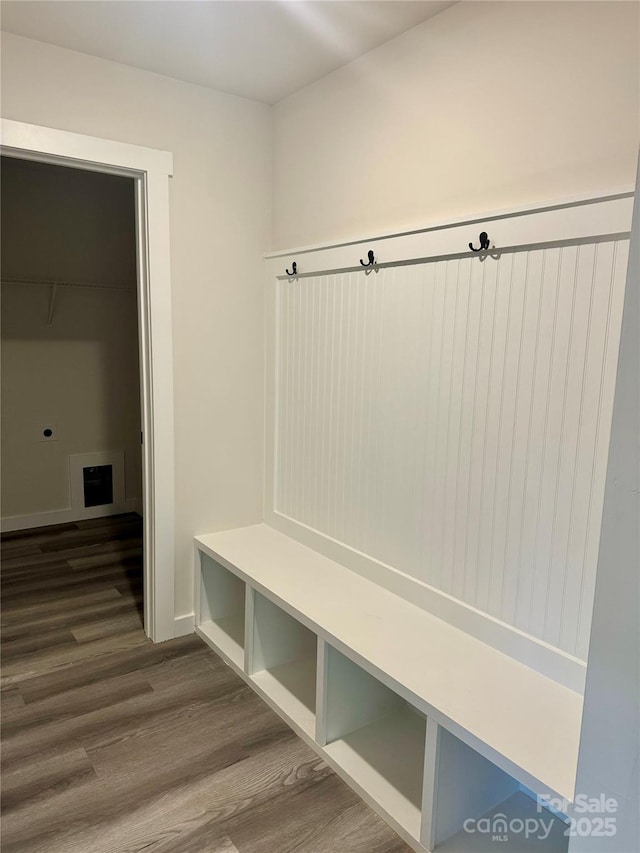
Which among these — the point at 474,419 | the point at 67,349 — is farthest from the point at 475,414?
the point at 67,349

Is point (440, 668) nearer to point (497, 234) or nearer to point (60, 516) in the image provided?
point (497, 234)

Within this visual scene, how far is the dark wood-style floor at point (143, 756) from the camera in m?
1.62

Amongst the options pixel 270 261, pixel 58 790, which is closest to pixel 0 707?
pixel 58 790

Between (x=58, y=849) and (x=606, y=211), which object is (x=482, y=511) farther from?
(x=58, y=849)

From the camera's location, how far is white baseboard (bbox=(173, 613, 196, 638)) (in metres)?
2.68

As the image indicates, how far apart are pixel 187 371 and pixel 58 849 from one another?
1.70m

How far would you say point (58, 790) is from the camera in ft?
5.80

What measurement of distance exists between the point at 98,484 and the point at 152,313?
2322mm

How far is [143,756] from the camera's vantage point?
1.92m

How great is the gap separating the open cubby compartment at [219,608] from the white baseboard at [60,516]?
1.95 m

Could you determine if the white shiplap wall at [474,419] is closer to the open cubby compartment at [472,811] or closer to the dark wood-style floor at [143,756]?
the open cubby compartment at [472,811]

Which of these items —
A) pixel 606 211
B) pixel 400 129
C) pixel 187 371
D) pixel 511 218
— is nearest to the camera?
pixel 606 211

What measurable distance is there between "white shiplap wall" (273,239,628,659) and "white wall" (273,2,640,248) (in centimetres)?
21

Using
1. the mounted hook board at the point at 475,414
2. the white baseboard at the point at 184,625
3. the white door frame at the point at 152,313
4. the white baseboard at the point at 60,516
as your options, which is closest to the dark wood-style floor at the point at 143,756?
the white baseboard at the point at 184,625
